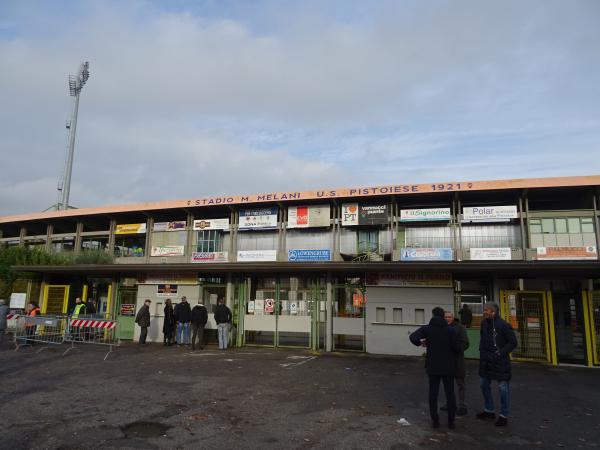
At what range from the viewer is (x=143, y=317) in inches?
634

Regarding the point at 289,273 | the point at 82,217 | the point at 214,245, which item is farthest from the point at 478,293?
the point at 82,217

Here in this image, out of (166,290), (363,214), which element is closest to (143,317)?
(166,290)

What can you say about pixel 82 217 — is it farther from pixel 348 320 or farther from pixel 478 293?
pixel 478 293

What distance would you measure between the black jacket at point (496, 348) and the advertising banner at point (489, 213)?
23179mm

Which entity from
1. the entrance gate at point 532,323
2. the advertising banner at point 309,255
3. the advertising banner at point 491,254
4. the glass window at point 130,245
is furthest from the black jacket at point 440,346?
the glass window at point 130,245

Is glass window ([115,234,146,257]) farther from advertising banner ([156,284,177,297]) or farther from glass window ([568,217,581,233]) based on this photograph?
glass window ([568,217,581,233])

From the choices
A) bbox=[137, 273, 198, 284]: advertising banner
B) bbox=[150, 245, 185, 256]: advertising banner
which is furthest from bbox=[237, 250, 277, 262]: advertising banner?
bbox=[137, 273, 198, 284]: advertising banner

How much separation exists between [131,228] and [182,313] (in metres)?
23.1

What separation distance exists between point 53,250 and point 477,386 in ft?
128

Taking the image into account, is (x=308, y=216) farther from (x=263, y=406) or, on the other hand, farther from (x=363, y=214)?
(x=263, y=406)

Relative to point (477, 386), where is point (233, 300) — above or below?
above

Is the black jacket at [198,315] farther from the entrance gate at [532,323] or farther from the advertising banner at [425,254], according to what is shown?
the advertising banner at [425,254]

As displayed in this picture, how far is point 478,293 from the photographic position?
14023 mm

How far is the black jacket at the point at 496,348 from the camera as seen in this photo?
638 centimetres
